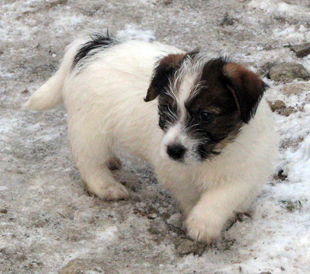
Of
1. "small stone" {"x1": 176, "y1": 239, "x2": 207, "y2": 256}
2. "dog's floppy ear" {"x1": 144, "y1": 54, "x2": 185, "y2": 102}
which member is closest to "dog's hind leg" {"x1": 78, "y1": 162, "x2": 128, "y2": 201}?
"small stone" {"x1": 176, "y1": 239, "x2": 207, "y2": 256}

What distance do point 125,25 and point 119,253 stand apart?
17.4 ft

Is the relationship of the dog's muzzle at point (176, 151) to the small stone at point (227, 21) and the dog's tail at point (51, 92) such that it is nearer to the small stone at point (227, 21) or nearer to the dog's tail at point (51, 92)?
the dog's tail at point (51, 92)

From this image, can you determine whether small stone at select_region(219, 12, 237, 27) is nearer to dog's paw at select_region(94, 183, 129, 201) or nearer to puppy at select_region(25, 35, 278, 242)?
puppy at select_region(25, 35, 278, 242)

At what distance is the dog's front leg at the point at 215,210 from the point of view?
407 centimetres

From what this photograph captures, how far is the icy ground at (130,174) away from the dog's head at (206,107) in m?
0.96

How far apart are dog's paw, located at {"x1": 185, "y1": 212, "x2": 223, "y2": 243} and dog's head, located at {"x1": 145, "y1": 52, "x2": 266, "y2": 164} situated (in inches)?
23.7

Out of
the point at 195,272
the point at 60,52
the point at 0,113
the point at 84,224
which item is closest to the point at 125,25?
the point at 60,52

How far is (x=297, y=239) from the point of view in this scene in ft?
12.9

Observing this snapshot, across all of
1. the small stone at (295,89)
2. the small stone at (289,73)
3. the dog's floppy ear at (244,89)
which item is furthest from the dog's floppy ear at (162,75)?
the small stone at (289,73)

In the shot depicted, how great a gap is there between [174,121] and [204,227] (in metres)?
0.98

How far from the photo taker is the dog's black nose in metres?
3.57

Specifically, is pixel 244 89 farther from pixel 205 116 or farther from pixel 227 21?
pixel 227 21

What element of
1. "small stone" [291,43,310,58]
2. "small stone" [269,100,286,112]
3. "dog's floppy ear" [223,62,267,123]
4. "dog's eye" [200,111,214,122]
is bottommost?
"small stone" [269,100,286,112]

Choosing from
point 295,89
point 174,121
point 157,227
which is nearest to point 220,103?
point 174,121
